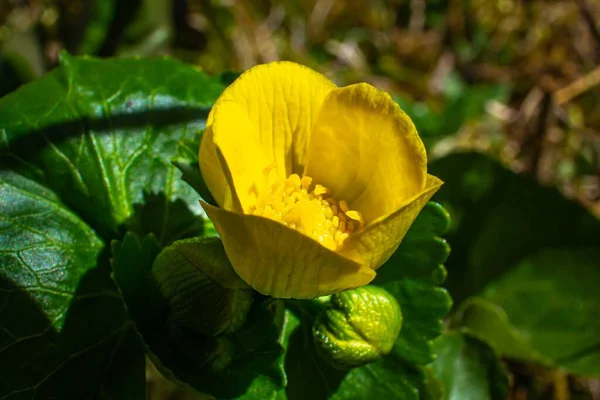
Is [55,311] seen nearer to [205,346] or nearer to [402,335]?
[205,346]

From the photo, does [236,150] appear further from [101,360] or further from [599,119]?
[599,119]

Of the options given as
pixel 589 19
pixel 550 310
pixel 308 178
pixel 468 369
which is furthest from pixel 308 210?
pixel 589 19

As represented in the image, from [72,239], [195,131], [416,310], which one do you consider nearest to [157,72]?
[195,131]

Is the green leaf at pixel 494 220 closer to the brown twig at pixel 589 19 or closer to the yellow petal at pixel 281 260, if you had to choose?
the brown twig at pixel 589 19

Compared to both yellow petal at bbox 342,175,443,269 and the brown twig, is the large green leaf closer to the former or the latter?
yellow petal at bbox 342,175,443,269

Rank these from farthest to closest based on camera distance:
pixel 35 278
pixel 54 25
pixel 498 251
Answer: pixel 54 25 < pixel 498 251 < pixel 35 278

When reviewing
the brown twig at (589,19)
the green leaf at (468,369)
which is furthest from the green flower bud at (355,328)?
the brown twig at (589,19)
